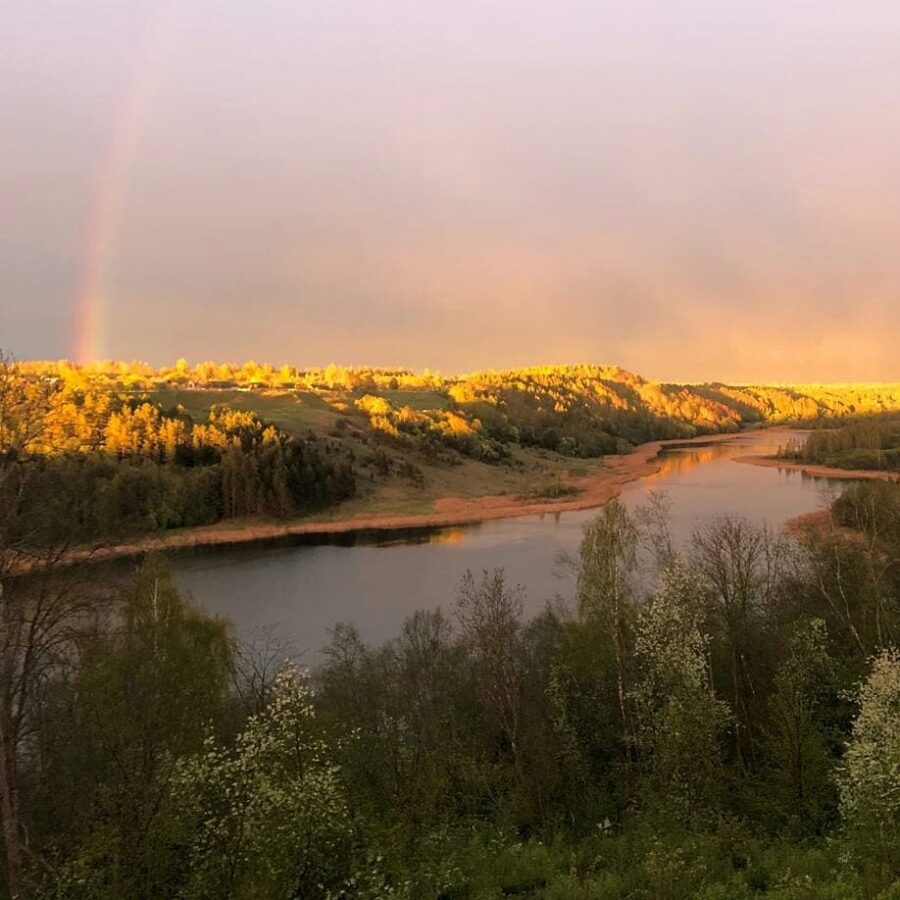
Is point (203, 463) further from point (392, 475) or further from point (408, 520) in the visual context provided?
point (408, 520)

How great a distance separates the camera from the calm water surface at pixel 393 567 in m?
30.8

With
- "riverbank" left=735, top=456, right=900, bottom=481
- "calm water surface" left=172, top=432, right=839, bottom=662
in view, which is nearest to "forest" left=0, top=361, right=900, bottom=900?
"calm water surface" left=172, top=432, right=839, bottom=662

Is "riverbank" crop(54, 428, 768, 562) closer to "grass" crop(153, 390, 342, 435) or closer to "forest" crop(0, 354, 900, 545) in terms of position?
"forest" crop(0, 354, 900, 545)

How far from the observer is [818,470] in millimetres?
81812

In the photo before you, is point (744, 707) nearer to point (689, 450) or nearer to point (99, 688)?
point (99, 688)

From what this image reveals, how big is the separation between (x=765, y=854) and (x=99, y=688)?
10.9 m

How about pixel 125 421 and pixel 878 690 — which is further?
pixel 125 421

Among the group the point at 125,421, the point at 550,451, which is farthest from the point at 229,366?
the point at 125,421

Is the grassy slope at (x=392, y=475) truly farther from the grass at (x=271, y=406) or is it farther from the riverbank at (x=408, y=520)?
the riverbank at (x=408, y=520)

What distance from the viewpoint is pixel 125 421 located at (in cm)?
6456

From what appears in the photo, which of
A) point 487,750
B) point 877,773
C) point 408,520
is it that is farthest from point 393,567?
point 877,773

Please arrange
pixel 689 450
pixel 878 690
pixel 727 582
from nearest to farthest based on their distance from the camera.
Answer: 1. pixel 878 690
2. pixel 727 582
3. pixel 689 450

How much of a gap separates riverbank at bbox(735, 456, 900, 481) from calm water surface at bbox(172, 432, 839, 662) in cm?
908

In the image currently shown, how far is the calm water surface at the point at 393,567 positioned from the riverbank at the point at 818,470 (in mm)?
9075
